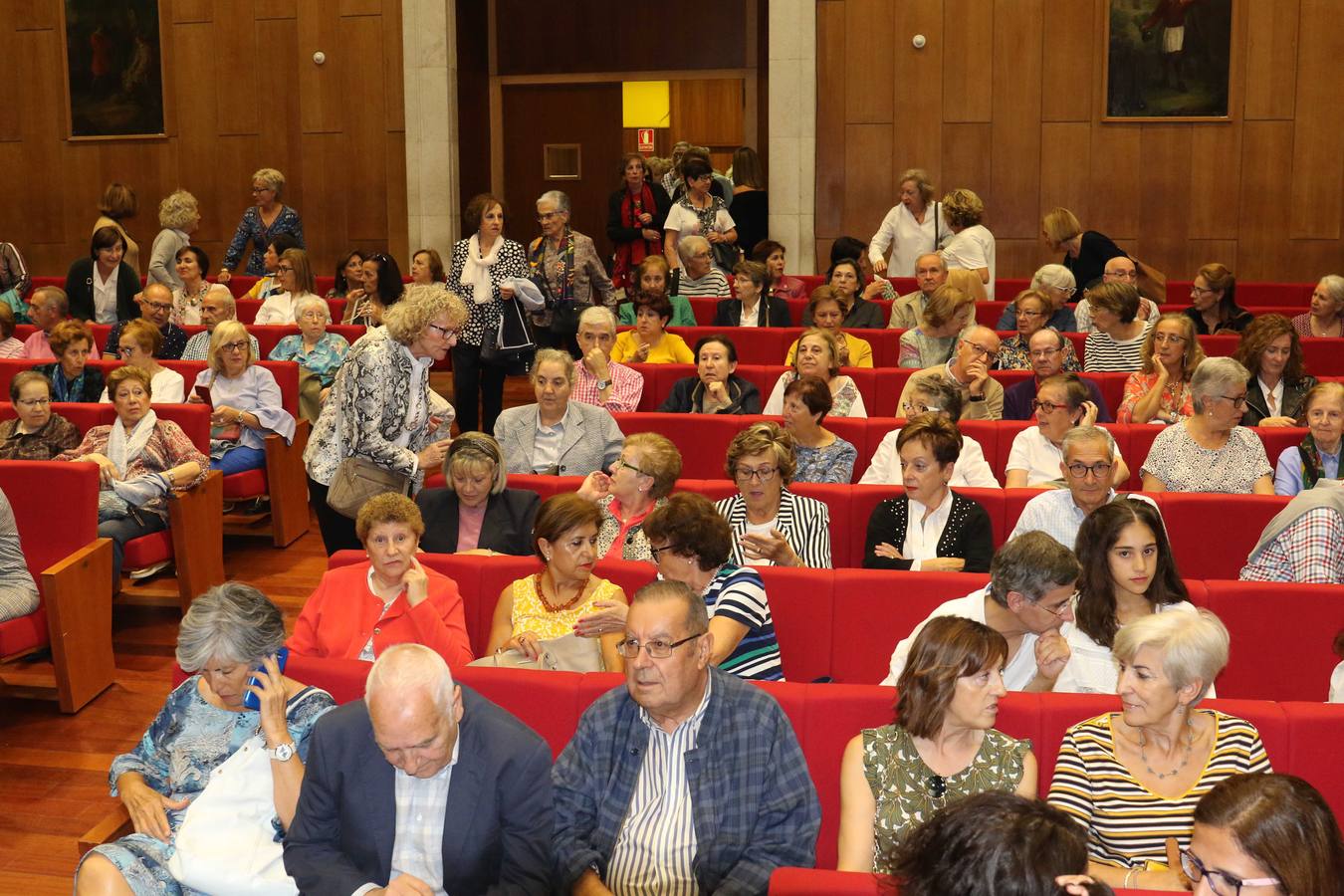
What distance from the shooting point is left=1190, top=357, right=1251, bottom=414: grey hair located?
4.90 metres

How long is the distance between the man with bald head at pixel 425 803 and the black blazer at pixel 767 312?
511cm

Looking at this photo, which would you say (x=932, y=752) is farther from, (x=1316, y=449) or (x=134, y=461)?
(x=134, y=461)

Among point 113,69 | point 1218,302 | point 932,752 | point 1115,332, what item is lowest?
point 932,752

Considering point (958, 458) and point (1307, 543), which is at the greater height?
point (958, 458)

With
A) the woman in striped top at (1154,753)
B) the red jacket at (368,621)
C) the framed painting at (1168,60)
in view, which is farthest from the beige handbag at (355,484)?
the framed painting at (1168,60)

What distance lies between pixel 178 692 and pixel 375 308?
4.91 meters

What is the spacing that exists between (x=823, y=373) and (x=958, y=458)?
1.26m

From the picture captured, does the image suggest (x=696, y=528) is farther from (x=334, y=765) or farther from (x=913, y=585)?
(x=334, y=765)

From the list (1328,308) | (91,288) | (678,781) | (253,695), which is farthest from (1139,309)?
(91,288)

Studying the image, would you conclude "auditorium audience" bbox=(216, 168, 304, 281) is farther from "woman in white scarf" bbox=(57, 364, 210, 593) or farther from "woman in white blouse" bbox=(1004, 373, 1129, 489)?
"woman in white blouse" bbox=(1004, 373, 1129, 489)

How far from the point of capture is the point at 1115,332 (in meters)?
6.61

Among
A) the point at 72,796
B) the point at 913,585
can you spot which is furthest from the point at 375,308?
the point at 913,585

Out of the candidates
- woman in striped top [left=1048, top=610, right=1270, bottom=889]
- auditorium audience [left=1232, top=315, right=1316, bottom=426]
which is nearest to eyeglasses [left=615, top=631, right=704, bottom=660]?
woman in striped top [left=1048, top=610, right=1270, bottom=889]

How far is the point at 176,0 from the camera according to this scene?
35.8 ft
